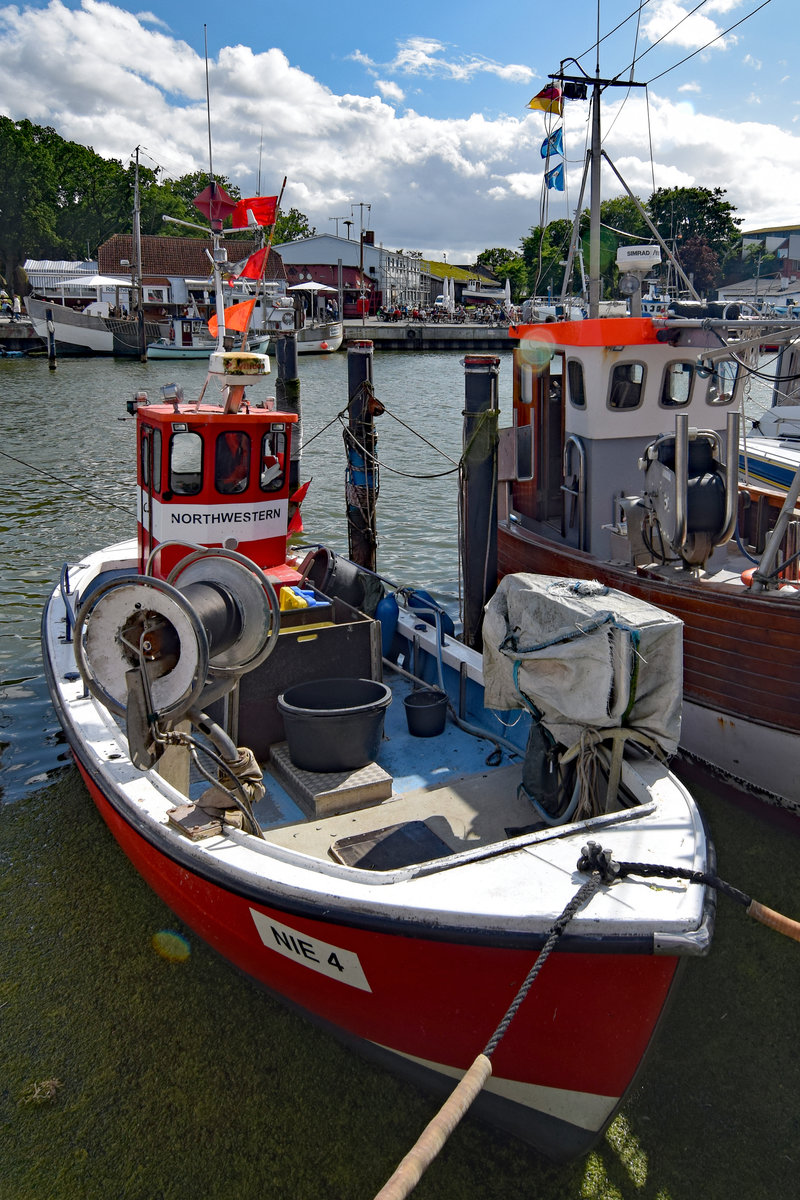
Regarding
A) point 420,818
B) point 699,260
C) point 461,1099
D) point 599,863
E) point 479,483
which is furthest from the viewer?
point 699,260

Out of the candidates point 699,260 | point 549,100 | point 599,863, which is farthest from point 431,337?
point 599,863

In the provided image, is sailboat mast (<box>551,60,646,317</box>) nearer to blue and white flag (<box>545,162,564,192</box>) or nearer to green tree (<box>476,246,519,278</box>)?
blue and white flag (<box>545,162,564,192</box>)

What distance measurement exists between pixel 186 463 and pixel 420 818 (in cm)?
350

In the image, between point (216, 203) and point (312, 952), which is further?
point (216, 203)

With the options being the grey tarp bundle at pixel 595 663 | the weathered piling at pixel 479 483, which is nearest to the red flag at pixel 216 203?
the weathered piling at pixel 479 483

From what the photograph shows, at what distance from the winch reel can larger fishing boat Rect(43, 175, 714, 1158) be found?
12 mm

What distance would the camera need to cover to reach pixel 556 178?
12.0 meters

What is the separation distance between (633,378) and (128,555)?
547 cm

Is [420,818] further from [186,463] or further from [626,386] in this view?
[626,386]

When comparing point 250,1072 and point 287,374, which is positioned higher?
point 287,374

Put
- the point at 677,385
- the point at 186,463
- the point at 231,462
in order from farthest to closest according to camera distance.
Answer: the point at 677,385, the point at 231,462, the point at 186,463

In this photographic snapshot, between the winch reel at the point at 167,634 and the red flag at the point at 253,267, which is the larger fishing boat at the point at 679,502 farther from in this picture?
the winch reel at the point at 167,634

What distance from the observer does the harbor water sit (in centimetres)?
375

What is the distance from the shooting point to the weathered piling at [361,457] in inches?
383
